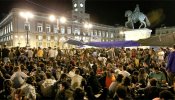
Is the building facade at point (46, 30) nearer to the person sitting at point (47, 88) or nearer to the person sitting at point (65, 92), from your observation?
the person sitting at point (47, 88)

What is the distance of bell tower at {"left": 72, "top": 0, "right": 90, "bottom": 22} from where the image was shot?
330 feet

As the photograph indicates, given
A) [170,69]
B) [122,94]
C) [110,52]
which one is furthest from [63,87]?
[110,52]

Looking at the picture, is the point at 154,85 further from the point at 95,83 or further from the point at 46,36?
the point at 46,36

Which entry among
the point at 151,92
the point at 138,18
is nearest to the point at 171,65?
the point at 151,92

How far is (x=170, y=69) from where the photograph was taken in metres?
10.9

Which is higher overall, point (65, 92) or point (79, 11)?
point (79, 11)

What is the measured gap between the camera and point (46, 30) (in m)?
88.8

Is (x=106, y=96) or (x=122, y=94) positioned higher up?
(x=122, y=94)

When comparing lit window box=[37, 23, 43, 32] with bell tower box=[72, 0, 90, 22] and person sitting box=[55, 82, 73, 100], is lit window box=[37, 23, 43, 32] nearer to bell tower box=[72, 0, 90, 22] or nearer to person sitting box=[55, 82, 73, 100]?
bell tower box=[72, 0, 90, 22]

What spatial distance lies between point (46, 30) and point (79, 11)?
58.4 ft

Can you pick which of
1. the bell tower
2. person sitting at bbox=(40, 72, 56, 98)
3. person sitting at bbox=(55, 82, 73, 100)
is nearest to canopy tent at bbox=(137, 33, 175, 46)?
person sitting at bbox=(40, 72, 56, 98)

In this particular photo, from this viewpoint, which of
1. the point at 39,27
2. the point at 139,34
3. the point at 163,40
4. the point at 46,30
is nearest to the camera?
the point at 163,40

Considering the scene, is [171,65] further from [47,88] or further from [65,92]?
[65,92]

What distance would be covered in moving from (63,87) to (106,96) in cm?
330
